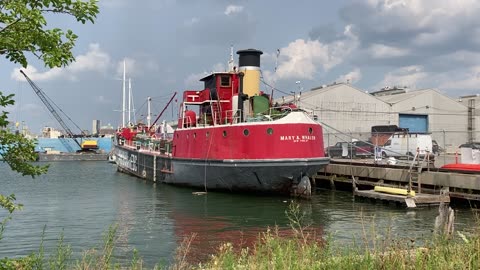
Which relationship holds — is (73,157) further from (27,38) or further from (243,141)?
(27,38)

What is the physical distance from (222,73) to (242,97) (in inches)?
113

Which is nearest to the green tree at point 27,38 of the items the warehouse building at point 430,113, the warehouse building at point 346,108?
the warehouse building at point 346,108

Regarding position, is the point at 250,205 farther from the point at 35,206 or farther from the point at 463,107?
the point at 463,107

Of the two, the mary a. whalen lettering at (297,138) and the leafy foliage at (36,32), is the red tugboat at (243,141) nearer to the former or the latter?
the mary a. whalen lettering at (297,138)

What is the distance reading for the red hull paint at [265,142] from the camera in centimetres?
2453

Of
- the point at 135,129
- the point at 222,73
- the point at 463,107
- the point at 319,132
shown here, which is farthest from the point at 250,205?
the point at 463,107

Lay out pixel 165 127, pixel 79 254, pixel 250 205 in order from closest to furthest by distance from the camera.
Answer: pixel 79 254
pixel 250 205
pixel 165 127

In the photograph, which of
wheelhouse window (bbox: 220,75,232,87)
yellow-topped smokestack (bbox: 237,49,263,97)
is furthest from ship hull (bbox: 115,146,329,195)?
yellow-topped smokestack (bbox: 237,49,263,97)

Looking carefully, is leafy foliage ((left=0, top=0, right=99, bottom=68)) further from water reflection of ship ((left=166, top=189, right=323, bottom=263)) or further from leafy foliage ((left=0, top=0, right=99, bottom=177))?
water reflection of ship ((left=166, top=189, right=323, bottom=263))

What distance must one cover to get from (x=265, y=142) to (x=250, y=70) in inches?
252

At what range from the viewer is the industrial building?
197ft

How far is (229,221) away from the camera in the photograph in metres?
18.9

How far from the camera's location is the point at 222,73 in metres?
29.9

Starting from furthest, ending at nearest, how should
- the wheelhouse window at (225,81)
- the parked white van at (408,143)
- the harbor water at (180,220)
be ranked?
the parked white van at (408,143) < the wheelhouse window at (225,81) < the harbor water at (180,220)
